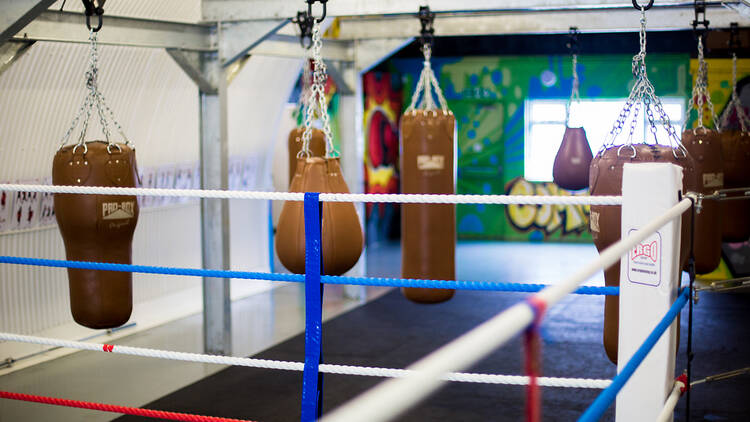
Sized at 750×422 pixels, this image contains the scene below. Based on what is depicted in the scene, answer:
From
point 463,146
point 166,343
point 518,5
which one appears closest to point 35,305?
point 166,343

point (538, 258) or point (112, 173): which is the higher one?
point (112, 173)

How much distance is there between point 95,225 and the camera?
11.4ft

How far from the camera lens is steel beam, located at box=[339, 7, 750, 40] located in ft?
19.0

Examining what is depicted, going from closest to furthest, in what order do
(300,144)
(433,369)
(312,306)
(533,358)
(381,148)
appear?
(433,369) < (533,358) < (312,306) < (300,144) < (381,148)

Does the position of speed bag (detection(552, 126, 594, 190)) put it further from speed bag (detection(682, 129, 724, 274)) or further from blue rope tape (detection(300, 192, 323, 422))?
blue rope tape (detection(300, 192, 323, 422))

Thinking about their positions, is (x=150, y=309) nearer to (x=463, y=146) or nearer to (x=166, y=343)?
(x=166, y=343)

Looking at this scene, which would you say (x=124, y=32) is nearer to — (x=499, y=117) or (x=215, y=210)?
(x=215, y=210)

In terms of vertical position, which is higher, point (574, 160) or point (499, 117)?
point (499, 117)

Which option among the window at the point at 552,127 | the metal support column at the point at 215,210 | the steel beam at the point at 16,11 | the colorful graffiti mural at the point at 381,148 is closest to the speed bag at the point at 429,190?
the metal support column at the point at 215,210

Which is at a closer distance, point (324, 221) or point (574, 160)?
point (324, 221)

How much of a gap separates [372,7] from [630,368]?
379 centimetres

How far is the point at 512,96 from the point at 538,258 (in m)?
2.56

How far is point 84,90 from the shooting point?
560 centimetres

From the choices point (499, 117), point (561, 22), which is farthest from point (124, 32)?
point (499, 117)
